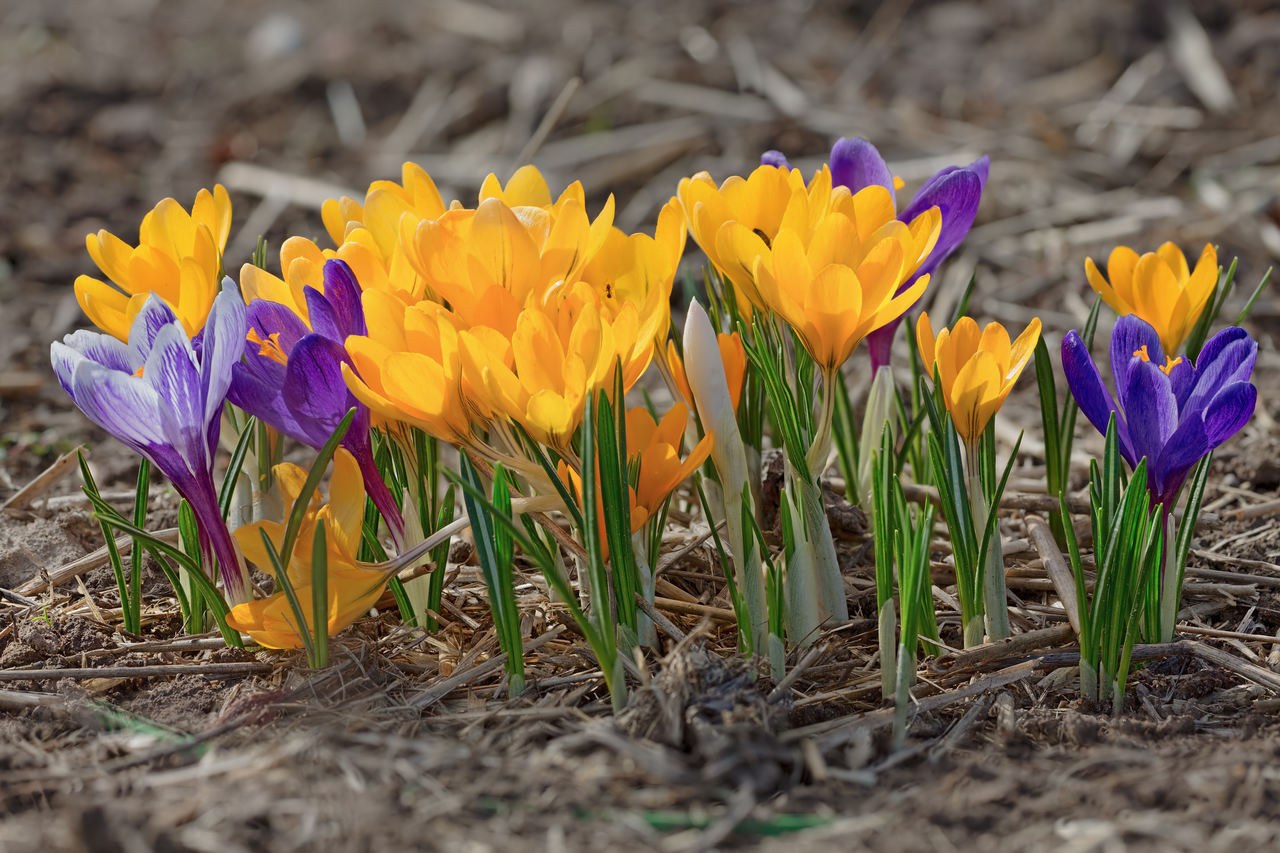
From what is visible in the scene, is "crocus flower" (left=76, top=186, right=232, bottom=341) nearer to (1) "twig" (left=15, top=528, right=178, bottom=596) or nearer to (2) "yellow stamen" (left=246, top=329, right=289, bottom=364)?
(2) "yellow stamen" (left=246, top=329, right=289, bottom=364)

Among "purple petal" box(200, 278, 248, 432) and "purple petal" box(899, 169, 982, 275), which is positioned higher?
"purple petal" box(899, 169, 982, 275)

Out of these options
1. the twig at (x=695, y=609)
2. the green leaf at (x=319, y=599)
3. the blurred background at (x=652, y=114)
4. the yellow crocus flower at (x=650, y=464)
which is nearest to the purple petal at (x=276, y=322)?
the green leaf at (x=319, y=599)

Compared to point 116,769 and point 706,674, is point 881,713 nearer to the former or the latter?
point 706,674

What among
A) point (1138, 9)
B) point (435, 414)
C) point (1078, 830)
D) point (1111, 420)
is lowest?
point (1078, 830)

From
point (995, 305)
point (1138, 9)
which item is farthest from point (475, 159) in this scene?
point (1138, 9)

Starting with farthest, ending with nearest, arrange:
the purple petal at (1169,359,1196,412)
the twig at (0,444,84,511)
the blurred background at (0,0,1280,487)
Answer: the blurred background at (0,0,1280,487) → the twig at (0,444,84,511) → the purple petal at (1169,359,1196,412)

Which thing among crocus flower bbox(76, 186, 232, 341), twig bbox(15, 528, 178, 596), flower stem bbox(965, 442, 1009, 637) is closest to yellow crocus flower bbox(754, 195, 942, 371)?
flower stem bbox(965, 442, 1009, 637)
